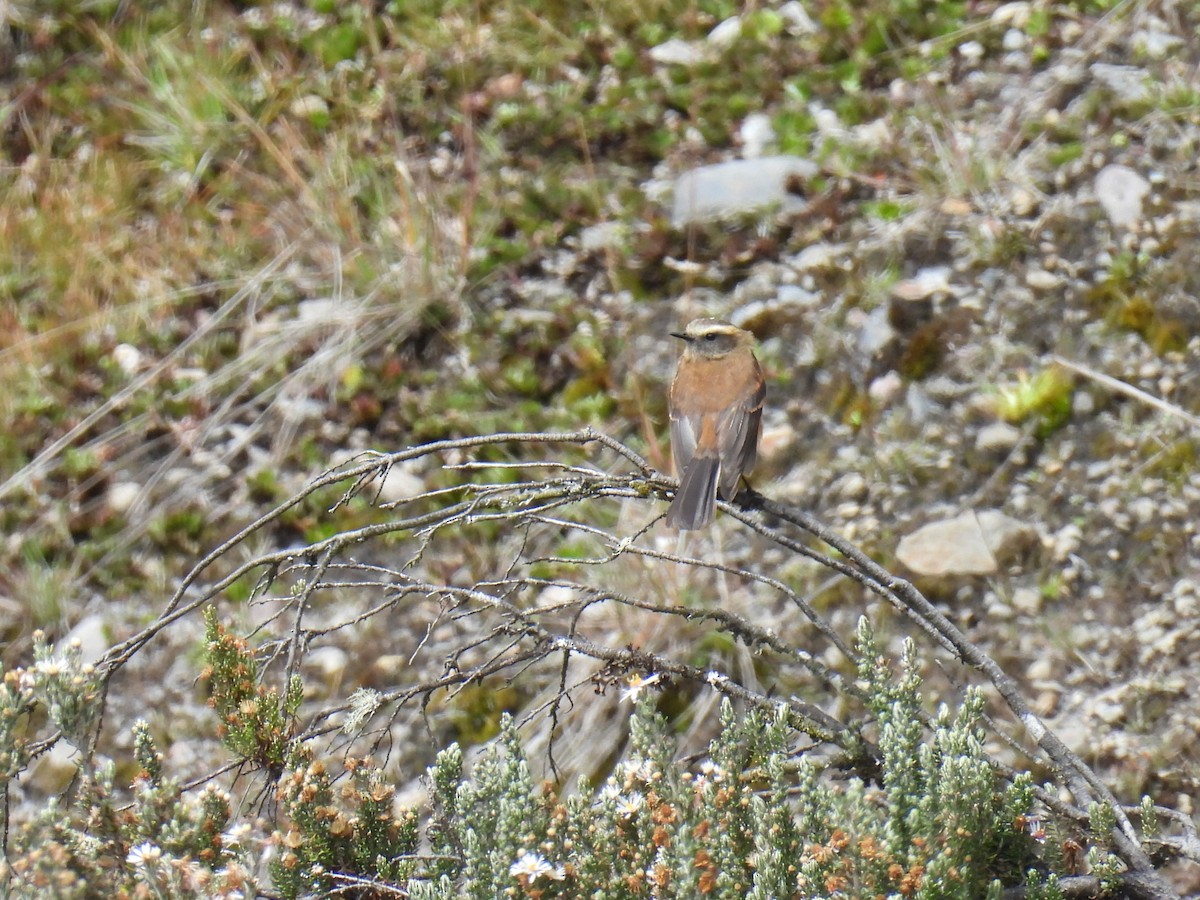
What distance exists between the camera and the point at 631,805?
9.98 feet

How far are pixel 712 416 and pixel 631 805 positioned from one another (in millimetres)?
2269

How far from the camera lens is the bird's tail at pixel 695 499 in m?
4.25

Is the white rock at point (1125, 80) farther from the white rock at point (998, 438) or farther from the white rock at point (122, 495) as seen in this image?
the white rock at point (122, 495)

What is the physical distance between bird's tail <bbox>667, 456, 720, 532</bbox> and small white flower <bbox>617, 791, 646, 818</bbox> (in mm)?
1222

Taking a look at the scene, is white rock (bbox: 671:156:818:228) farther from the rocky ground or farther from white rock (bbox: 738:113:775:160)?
white rock (bbox: 738:113:775:160)

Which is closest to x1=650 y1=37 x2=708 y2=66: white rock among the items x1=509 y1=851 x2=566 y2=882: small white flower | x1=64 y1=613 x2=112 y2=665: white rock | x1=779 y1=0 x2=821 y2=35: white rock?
x1=779 y1=0 x2=821 y2=35: white rock

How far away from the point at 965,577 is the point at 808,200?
243 cm

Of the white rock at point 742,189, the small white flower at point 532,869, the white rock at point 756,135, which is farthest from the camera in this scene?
the white rock at point 756,135

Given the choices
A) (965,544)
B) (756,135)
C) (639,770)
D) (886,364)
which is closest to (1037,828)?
(639,770)

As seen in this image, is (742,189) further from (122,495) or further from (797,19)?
(122,495)

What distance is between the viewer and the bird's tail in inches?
167

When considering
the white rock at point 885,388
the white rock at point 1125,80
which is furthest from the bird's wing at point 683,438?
the white rock at point 1125,80

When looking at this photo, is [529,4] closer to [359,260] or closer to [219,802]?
[359,260]

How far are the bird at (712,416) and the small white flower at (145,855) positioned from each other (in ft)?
6.74
